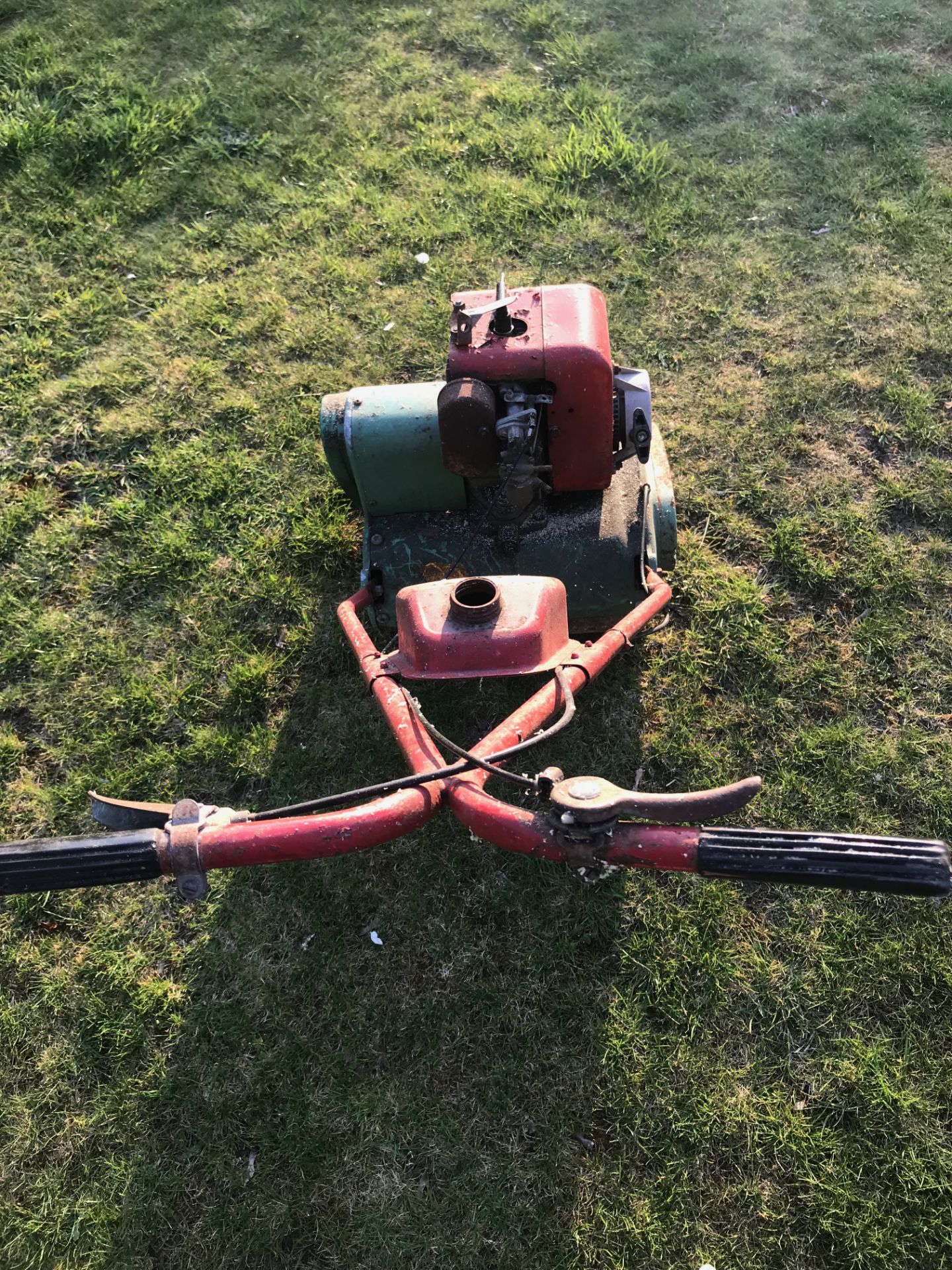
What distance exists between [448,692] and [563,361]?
1360 millimetres

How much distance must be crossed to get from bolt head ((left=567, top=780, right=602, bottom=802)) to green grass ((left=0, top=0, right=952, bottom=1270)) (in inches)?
46.4

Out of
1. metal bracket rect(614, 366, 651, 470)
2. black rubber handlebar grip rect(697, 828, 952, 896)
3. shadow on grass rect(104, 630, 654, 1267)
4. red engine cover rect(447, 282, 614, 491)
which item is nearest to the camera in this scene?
black rubber handlebar grip rect(697, 828, 952, 896)

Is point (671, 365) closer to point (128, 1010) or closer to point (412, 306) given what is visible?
point (412, 306)

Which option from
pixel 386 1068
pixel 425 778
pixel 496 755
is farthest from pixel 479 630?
A: pixel 386 1068

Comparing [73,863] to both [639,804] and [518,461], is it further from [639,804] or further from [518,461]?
[518,461]

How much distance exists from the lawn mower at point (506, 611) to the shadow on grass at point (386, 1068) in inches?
15.2

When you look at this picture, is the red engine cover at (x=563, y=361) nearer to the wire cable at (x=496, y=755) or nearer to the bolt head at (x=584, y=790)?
the wire cable at (x=496, y=755)

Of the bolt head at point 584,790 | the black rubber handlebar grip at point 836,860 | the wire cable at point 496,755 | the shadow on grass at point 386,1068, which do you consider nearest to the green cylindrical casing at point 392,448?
the wire cable at point 496,755

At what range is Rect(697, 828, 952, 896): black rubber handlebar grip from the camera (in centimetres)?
173

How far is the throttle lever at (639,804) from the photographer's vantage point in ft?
6.30

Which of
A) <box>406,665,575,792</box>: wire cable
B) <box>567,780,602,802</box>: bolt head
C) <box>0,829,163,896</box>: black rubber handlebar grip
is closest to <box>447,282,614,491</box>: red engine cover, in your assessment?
<box>406,665,575,792</box>: wire cable

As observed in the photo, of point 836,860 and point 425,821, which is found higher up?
point 836,860

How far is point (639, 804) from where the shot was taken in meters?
1.97

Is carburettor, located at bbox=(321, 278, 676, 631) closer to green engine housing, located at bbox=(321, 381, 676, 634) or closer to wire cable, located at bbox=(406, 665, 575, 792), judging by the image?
green engine housing, located at bbox=(321, 381, 676, 634)
